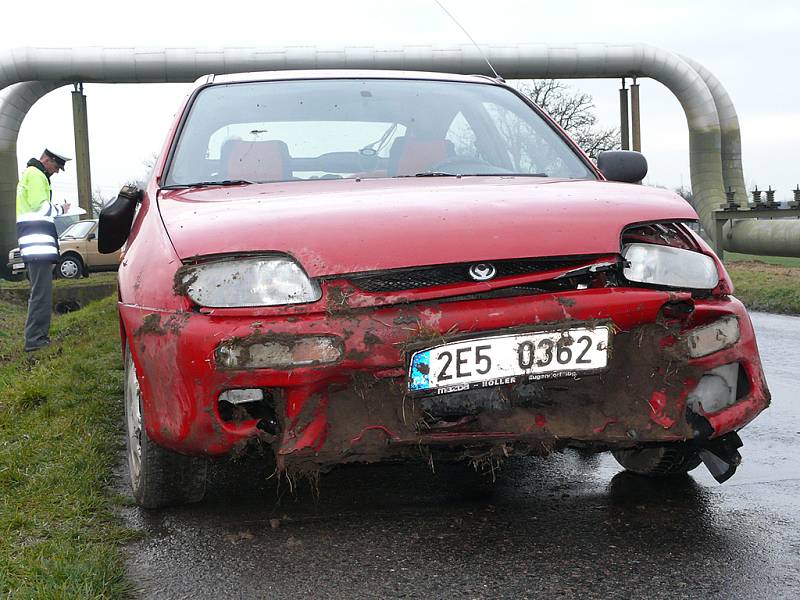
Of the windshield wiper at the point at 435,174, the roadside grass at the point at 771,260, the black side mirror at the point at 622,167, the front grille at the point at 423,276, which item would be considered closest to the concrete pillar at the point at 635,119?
the roadside grass at the point at 771,260

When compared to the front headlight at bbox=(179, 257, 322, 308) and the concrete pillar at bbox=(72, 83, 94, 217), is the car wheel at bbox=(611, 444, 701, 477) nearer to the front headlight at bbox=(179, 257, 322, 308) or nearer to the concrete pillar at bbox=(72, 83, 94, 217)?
the front headlight at bbox=(179, 257, 322, 308)

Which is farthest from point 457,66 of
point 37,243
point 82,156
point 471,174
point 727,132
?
point 471,174

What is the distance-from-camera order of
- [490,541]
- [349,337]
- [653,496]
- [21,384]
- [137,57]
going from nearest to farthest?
[349,337]
[490,541]
[653,496]
[21,384]
[137,57]

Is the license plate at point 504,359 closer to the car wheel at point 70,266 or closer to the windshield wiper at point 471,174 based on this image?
the windshield wiper at point 471,174

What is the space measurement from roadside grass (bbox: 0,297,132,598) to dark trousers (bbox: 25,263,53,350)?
1.21 m

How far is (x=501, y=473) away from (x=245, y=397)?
1.34 m

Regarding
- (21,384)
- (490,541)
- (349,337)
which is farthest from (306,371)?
(21,384)

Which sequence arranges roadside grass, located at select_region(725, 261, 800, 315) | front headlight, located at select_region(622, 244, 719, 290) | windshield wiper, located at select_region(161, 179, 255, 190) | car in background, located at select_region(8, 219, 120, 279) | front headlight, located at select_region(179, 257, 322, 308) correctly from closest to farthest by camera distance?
front headlight, located at select_region(179, 257, 322, 308) → front headlight, located at select_region(622, 244, 719, 290) → windshield wiper, located at select_region(161, 179, 255, 190) → roadside grass, located at select_region(725, 261, 800, 315) → car in background, located at select_region(8, 219, 120, 279)

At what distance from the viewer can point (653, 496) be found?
3455 mm

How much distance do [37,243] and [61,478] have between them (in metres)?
5.50

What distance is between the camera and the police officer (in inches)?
340

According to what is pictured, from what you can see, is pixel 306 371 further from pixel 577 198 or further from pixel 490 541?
pixel 577 198

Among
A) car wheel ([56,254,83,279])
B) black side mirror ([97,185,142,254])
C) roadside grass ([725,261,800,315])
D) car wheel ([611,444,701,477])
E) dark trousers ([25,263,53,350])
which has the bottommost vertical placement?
car wheel ([56,254,83,279])

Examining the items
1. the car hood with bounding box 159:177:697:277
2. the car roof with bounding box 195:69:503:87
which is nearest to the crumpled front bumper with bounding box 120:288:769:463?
the car hood with bounding box 159:177:697:277
